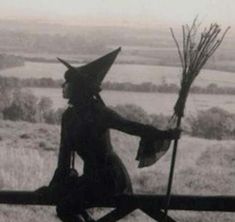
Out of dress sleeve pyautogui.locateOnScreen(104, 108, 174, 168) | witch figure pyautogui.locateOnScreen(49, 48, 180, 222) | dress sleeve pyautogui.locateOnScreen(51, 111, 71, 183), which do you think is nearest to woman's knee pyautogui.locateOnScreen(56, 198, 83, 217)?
witch figure pyautogui.locateOnScreen(49, 48, 180, 222)

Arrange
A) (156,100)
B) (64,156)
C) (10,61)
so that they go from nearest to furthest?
(64,156)
(156,100)
(10,61)

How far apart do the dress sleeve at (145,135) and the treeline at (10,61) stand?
4692 millimetres

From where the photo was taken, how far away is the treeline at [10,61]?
8.38 meters

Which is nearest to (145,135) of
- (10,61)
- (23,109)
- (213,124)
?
(213,124)

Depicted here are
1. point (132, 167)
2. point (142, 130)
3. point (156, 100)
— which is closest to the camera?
point (142, 130)

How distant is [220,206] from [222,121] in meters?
4.13

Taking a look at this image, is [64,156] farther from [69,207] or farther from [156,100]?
[156,100]

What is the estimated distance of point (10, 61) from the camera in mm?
8375

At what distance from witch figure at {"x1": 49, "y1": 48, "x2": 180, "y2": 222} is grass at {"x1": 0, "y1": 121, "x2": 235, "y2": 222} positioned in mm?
3423

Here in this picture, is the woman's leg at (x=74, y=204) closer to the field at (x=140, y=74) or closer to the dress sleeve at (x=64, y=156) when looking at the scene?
the dress sleeve at (x=64, y=156)

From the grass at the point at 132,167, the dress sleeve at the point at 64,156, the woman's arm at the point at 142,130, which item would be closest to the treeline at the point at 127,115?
the grass at the point at 132,167

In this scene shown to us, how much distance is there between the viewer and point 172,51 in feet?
27.5

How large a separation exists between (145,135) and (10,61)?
4892 millimetres

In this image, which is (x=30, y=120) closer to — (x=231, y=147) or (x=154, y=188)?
(x=154, y=188)
